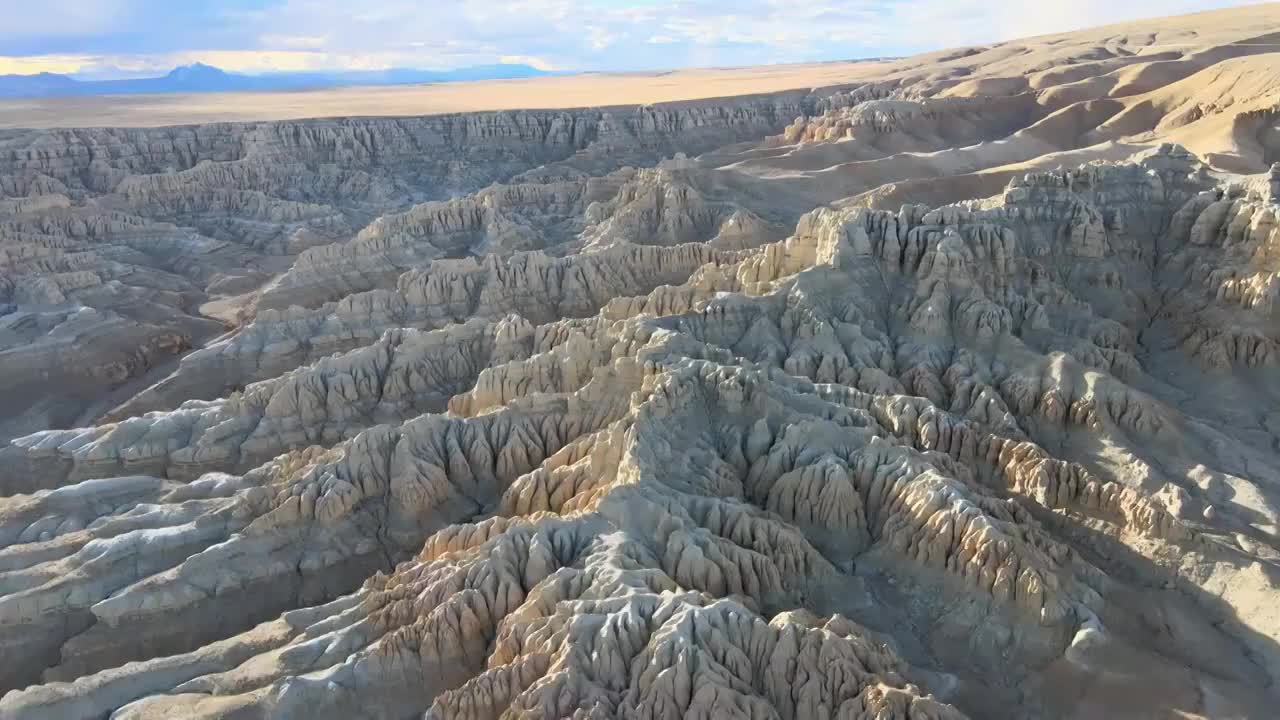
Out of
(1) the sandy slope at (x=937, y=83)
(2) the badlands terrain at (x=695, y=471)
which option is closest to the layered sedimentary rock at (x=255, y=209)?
(2) the badlands terrain at (x=695, y=471)

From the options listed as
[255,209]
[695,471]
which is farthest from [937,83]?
[695,471]

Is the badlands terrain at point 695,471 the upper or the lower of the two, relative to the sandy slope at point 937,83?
lower

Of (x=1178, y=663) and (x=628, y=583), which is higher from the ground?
(x=628, y=583)

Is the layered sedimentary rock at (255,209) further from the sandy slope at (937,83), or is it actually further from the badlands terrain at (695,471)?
the sandy slope at (937,83)

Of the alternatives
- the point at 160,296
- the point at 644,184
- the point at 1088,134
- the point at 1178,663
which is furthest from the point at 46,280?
the point at 1088,134

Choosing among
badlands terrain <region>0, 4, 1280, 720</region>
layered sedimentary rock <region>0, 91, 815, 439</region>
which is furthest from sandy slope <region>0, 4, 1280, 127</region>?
badlands terrain <region>0, 4, 1280, 720</region>

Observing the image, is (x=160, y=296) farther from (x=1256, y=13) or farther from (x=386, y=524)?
(x=1256, y=13)

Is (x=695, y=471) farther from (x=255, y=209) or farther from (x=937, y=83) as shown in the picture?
(x=937, y=83)

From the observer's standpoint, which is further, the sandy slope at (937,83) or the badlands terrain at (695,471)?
the sandy slope at (937,83)
